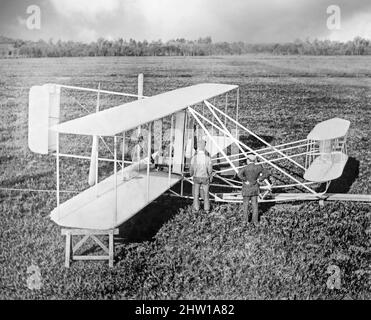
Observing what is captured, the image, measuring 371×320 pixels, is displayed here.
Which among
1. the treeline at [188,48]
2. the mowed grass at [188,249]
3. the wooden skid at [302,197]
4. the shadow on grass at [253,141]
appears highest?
the treeline at [188,48]

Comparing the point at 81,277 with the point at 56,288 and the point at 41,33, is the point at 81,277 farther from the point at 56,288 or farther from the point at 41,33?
the point at 41,33

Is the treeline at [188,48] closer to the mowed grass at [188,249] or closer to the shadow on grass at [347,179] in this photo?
the mowed grass at [188,249]

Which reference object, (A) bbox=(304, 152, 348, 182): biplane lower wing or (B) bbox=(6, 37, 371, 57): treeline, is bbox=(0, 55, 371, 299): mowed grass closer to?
(A) bbox=(304, 152, 348, 182): biplane lower wing

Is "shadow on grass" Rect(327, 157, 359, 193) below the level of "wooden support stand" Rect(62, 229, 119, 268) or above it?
above

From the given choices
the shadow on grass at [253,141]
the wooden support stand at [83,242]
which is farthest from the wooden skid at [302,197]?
the shadow on grass at [253,141]

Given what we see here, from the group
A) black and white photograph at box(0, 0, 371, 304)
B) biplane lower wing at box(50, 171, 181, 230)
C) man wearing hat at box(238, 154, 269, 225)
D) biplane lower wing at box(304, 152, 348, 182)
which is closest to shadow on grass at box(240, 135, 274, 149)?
black and white photograph at box(0, 0, 371, 304)

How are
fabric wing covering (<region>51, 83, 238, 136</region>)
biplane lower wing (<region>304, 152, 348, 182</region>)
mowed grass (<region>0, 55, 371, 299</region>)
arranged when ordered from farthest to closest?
biplane lower wing (<region>304, 152, 348, 182</region>) → fabric wing covering (<region>51, 83, 238, 136</region>) → mowed grass (<region>0, 55, 371, 299</region>)
